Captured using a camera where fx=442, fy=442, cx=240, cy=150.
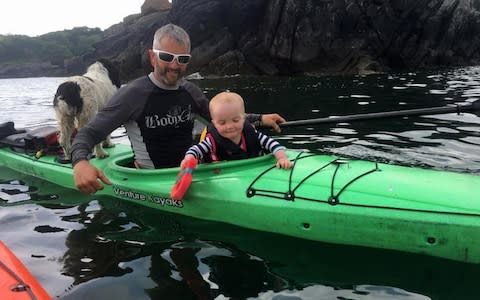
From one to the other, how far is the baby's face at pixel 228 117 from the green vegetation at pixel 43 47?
4430 inches

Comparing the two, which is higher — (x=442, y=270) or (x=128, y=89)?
(x=128, y=89)

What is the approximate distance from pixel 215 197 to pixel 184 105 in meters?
1.23

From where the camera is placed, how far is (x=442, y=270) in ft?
11.6

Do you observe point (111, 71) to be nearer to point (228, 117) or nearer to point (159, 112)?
point (159, 112)

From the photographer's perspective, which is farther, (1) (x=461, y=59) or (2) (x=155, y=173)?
(1) (x=461, y=59)

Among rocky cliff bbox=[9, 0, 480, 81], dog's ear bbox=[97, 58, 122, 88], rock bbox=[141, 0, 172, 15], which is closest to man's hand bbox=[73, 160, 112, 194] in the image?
dog's ear bbox=[97, 58, 122, 88]

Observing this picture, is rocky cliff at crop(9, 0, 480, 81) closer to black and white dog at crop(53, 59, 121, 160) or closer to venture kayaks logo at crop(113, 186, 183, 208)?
black and white dog at crop(53, 59, 121, 160)

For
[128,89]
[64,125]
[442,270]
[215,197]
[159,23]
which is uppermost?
[159,23]

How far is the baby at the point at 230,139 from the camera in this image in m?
4.45

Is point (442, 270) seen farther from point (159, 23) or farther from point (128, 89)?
point (159, 23)

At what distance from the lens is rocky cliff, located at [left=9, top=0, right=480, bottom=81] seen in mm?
33000

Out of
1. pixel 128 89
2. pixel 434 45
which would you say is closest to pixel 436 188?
pixel 128 89

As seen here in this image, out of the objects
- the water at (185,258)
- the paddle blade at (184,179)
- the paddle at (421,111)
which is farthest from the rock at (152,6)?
the paddle blade at (184,179)

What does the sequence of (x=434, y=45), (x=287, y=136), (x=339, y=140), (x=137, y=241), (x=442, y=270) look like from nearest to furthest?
(x=442, y=270), (x=137, y=241), (x=339, y=140), (x=287, y=136), (x=434, y=45)
